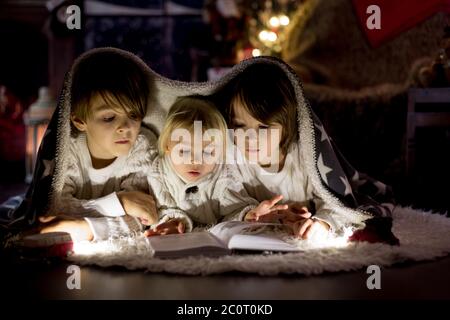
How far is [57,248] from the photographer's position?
0.92m

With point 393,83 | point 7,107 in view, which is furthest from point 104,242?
point 7,107

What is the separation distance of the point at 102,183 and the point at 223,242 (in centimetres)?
35

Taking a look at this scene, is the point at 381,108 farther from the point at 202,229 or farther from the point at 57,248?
the point at 57,248

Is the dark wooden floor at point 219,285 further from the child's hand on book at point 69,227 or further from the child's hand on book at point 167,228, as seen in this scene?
the child's hand on book at point 167,228

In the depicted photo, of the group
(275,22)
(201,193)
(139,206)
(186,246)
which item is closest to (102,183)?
(139,206)

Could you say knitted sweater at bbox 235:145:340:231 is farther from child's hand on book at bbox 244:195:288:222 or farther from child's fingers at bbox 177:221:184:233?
child's fingers at bbox 177:221:184:233

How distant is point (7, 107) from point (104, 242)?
98.3 inches

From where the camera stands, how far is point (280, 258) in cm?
89

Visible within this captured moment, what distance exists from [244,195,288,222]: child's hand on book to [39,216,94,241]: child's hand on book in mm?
327

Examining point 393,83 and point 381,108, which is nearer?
point 381,108

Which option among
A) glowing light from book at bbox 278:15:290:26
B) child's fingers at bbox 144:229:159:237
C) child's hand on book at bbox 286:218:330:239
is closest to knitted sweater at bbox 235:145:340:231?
child's hand on book at bbox 286:218:330:239

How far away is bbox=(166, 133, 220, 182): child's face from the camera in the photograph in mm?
1130

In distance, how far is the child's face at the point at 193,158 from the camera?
113 cm

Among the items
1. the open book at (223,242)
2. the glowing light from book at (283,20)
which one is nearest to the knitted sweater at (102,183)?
the open book at (223,242)
